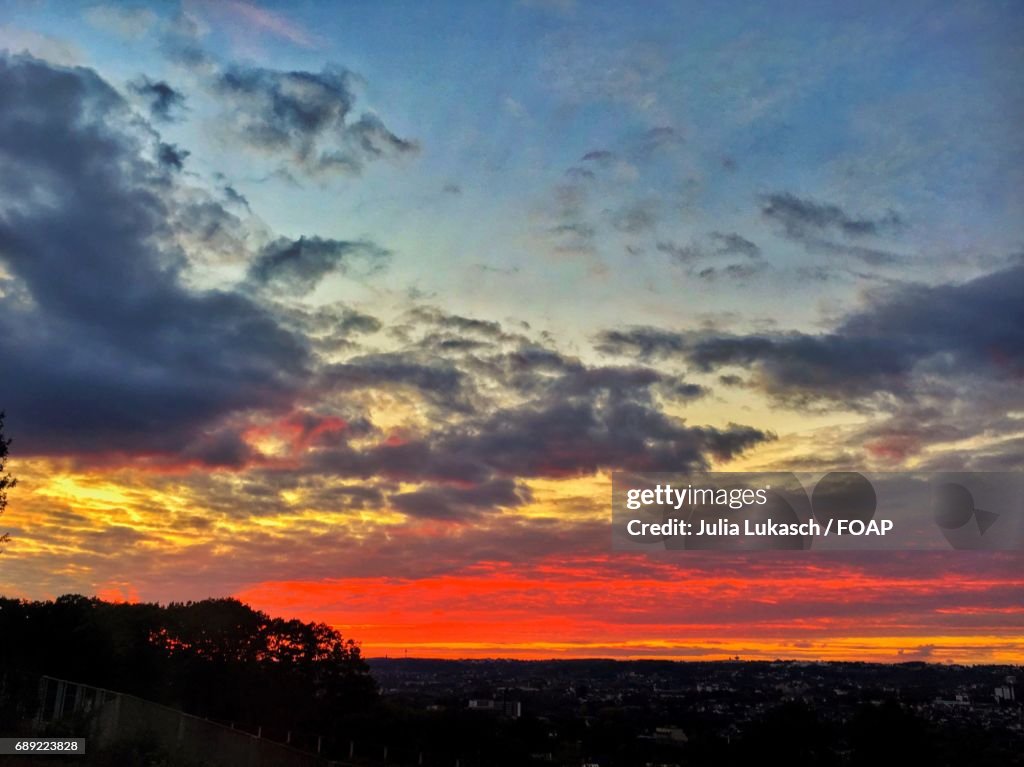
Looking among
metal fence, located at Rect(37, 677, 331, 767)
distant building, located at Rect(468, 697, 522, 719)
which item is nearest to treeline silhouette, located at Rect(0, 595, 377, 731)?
distant building, located at Rect(468, 697, 522, 719)

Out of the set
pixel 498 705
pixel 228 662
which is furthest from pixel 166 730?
pixel 498 705

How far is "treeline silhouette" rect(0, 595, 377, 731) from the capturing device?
77.2 metres

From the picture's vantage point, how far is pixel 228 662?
85.8 meters

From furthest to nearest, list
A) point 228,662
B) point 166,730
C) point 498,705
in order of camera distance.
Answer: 1. point 498,705
2. point 228,662
3. point 166,730

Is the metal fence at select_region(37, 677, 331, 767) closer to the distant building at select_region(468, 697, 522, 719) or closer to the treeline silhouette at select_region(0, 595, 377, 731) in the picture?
the treeline silhouette at select_region(0, 595, 377, 731)

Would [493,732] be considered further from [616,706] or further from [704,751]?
[616,706]

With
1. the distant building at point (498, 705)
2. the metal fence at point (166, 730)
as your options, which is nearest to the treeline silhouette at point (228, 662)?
the distant building at point (498, 705)

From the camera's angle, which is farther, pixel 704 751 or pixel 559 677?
pixel 559 677

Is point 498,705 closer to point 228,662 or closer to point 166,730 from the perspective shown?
point 228,662

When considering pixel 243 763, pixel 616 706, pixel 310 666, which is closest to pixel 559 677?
pixel 616 706

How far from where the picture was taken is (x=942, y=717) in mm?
83375

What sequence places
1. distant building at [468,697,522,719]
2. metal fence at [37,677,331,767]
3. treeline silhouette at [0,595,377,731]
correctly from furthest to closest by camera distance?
distant building at [468,697,522,719] < treeline silhouette at [0,595,377,731] < metal fence at [37,677,331,767]

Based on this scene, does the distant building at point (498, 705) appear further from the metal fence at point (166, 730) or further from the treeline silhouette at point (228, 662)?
the metal fence at point (166, 730)

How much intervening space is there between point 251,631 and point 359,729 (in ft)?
62.5
